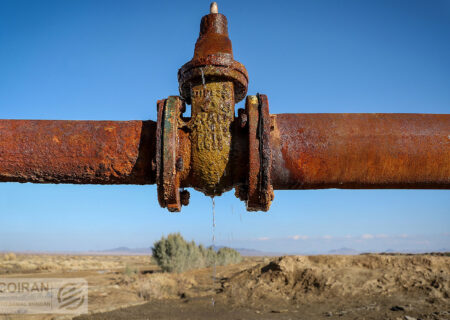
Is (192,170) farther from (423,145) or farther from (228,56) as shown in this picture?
(423,145)

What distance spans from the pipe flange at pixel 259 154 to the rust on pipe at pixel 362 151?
7cm

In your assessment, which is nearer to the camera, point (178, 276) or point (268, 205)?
point (268, 205)

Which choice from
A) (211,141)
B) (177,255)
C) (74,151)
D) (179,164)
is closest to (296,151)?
(211,141)

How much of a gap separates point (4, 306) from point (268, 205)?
11.5 m

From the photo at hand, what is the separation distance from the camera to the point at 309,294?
10039 millimetres

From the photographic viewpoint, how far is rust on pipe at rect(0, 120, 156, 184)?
4.12 feet

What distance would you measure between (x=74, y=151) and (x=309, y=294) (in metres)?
10.3

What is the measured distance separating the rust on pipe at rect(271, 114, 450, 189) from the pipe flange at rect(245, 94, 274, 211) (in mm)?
74

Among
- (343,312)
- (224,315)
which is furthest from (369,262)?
(224,315)

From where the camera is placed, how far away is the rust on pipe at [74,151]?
1.26 meters

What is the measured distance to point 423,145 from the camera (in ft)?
4.06

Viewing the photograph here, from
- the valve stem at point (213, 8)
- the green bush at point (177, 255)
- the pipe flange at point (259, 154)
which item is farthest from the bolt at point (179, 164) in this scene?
the green bush at point (177, 255)
